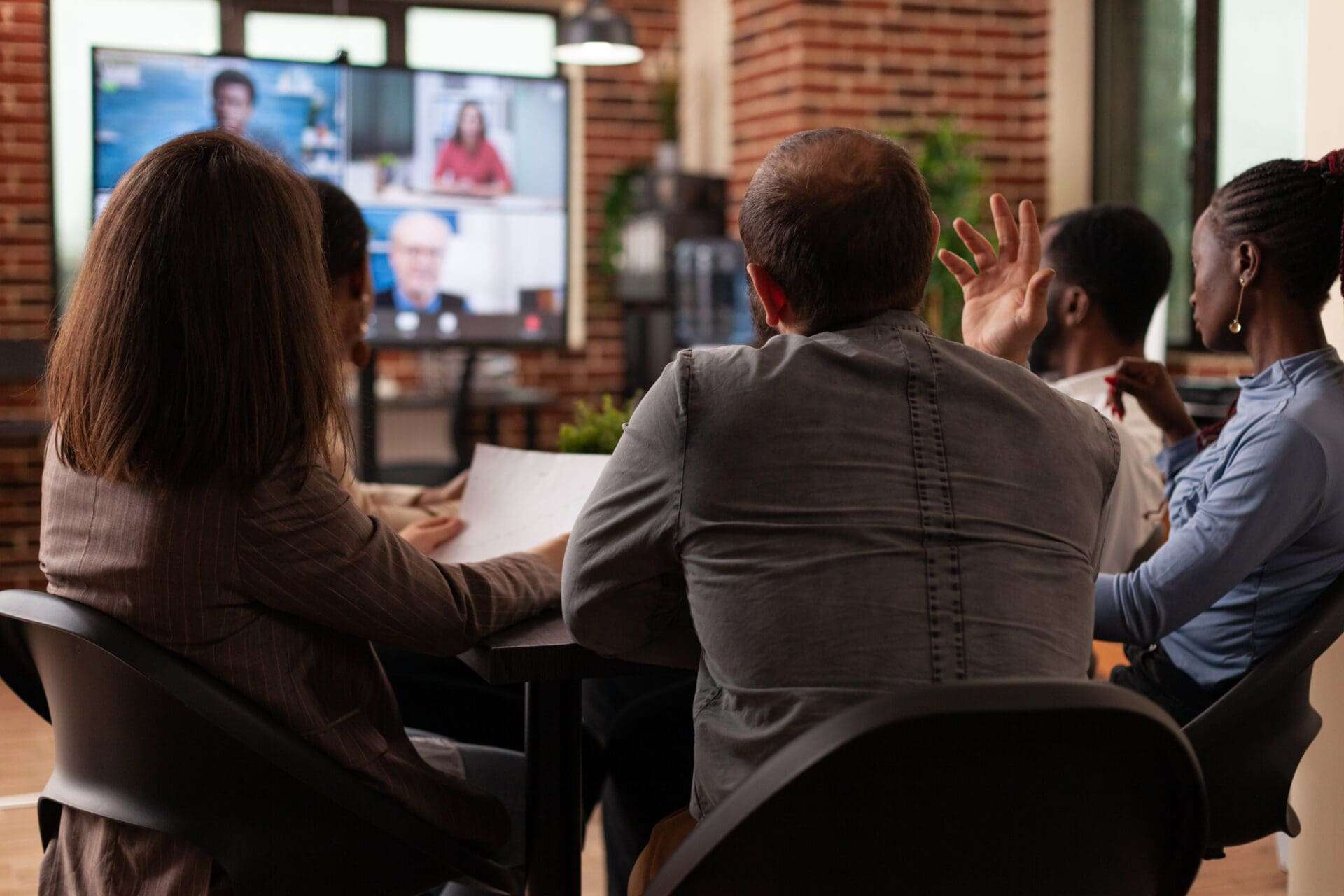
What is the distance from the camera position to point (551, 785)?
1.45 metres

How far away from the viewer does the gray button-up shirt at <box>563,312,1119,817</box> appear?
104cm

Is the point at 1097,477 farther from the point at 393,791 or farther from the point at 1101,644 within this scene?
the point at 1101,644

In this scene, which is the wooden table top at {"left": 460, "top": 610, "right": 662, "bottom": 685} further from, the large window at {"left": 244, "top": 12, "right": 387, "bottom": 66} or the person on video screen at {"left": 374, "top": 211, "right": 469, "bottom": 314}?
the large window at {"left": 244, "top": 12, "right": 387, "bottom": 66}

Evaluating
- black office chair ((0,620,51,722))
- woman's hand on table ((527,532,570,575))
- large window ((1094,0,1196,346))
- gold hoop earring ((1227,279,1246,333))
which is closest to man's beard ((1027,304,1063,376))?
gold hoop earring ((1227,279,1246,333))

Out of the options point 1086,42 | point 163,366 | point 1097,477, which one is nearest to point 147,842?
point 163,366

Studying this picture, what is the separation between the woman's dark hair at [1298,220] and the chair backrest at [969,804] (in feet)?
3.09

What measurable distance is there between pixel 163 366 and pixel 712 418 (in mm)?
519

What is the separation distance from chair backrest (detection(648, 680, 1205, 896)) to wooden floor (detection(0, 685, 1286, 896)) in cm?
169

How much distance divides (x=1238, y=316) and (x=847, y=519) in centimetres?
91

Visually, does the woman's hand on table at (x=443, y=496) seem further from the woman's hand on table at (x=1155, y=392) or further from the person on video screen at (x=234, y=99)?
the person on video screen at (x=234, y=99)

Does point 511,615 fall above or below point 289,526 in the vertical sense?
below

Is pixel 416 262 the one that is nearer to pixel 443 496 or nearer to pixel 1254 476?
pixel 443 496

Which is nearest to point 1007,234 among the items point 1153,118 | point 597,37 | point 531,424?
point 1153,118

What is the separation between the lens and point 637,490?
1.10m
